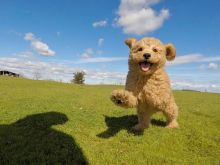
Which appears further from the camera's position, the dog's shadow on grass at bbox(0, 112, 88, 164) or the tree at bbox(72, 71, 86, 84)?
the tree at bbox(72, 71, 86, 84)

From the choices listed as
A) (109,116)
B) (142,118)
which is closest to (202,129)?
(142,118)

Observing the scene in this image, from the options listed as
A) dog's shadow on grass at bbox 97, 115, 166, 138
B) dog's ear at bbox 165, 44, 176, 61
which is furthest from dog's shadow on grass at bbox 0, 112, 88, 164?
dog's ear at bbox 165, 44, 176, 61

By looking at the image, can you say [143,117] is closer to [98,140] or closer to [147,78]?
[147,78]

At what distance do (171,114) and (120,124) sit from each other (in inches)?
81.8

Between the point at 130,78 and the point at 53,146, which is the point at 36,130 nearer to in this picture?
the point at 53,146

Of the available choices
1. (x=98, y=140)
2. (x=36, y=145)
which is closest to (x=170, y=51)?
(x=98, y=140)

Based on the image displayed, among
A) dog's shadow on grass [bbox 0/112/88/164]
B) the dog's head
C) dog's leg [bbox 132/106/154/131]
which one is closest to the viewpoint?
dog's shadow on grass [bbox 0/112/88/164]

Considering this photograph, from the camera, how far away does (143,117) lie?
9.78 meters

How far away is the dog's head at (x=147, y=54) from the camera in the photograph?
8008 mm

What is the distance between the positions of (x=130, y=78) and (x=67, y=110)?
221 inches

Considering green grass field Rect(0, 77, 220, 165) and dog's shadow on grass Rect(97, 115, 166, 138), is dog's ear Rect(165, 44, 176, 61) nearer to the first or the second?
green grass field Rect(0, 77, 220, 165)

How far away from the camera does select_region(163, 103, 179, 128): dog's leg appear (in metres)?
9.81

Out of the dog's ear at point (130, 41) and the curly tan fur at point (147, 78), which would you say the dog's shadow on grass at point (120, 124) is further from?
the dog's ear at point (130, 41)

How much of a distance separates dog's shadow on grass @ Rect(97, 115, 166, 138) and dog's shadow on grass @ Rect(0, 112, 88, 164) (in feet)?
4.76
